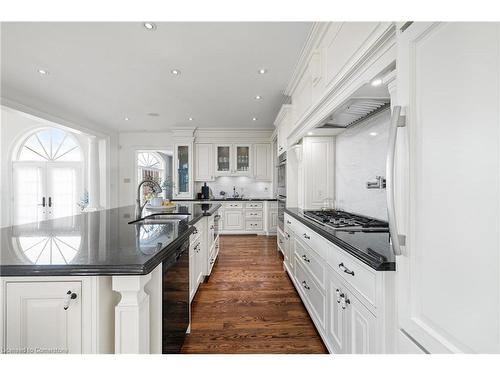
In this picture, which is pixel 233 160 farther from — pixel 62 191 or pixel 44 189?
pixel 44 189

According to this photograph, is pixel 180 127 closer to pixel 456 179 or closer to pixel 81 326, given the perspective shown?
pixel 81 326

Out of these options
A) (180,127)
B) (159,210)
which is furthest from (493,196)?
(180,127)

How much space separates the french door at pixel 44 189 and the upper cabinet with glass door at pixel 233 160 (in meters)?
3.56

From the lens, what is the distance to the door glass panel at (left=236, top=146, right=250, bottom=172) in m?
6.00

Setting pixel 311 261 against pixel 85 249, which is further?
pixel 311 261

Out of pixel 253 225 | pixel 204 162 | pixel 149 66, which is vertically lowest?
pixel 253 225

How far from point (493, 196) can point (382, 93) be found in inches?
49.4

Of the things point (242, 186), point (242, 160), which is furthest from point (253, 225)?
point (242, 160)

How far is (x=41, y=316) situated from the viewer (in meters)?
0.85

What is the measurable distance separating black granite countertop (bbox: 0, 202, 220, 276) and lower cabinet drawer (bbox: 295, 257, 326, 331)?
113cm

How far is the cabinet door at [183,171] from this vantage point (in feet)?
18.8

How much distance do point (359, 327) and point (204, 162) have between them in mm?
5264

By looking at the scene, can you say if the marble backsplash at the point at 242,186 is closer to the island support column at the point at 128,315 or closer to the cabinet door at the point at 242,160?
the cabinet door at the point at 242,160

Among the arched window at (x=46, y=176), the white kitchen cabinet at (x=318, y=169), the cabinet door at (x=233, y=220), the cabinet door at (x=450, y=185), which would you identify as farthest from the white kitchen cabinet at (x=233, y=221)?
the cabinet door at (x=450, y=185)
